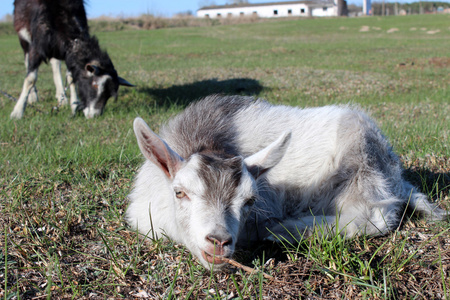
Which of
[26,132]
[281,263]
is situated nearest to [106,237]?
[281,263]

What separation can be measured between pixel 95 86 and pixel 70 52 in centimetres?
89

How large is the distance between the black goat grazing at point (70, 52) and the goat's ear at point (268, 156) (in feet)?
18.4

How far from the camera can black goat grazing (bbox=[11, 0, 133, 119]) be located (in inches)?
305

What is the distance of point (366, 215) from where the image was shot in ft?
10.00

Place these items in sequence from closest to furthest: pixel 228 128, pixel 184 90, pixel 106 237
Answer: pixel 106 237, pixel 228 128, pixel 184 90

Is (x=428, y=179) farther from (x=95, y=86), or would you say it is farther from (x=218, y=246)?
(x=95, y=86)

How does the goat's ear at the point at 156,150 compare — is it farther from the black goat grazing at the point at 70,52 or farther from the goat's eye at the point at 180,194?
the black goat grazing at the point at 70,52

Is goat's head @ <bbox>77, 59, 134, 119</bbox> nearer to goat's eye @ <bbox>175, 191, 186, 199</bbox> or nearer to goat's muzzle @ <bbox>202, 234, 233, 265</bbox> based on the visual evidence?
→ goat's eye @ <bbox>175, 191, 186, 199</bbox>

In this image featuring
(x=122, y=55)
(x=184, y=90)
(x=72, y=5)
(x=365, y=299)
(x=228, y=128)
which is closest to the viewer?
(x=365, y=299)

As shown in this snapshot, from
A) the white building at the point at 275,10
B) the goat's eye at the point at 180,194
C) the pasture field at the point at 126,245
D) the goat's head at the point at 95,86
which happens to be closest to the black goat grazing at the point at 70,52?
the goat's head at the point at 95,86

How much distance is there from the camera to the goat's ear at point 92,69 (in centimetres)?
775

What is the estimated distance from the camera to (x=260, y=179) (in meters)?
3.16

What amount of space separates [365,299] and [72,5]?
793 cm

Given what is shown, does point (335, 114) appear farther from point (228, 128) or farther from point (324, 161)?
point (228, 128)
